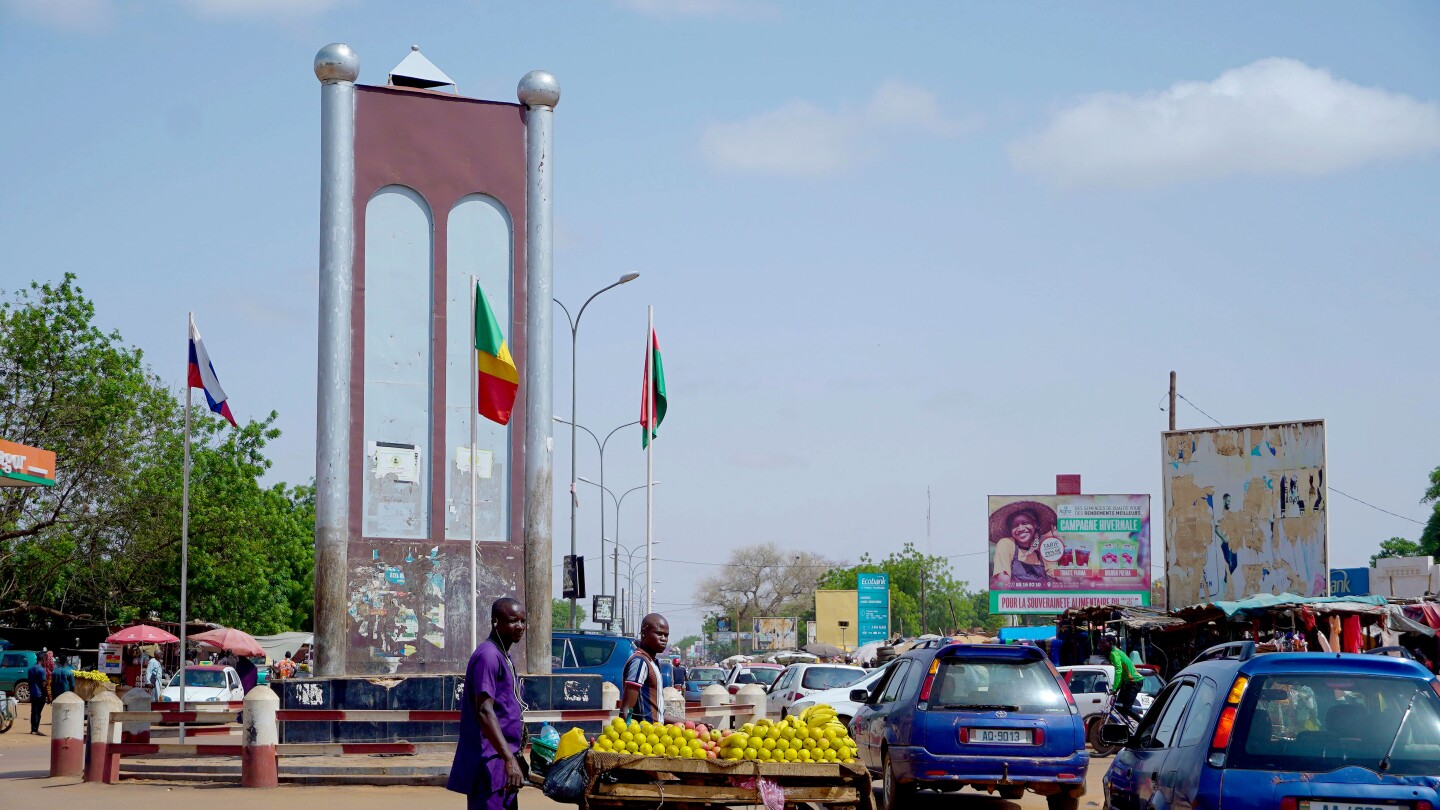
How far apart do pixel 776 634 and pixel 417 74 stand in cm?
9026

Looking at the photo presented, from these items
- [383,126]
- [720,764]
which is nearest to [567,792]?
[720,764]

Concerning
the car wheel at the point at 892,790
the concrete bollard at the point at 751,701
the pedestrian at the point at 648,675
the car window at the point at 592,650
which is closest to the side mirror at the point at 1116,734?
the pedestrian at the point at 648,675

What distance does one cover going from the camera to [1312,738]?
7.46 metres

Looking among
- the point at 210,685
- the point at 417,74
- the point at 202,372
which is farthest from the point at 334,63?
the point at 210,685

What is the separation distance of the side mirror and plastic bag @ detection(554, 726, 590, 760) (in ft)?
11.2

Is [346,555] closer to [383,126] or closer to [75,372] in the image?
[383,126]

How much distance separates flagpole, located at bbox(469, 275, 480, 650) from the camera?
62.6 feet

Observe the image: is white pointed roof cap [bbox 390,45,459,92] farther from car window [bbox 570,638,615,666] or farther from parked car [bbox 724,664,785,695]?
parked car [bbox 724,664,785,695]

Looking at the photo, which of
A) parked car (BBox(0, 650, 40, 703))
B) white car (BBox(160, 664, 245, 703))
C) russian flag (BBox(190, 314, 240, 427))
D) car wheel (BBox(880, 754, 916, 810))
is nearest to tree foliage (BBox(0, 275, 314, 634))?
parked car (BBox(0, 650, 40, 703))

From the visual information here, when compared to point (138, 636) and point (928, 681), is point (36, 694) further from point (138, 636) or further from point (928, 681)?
point (928, 681)

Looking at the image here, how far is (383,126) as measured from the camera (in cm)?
2062

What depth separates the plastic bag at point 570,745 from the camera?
1018cm

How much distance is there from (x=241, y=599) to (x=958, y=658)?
43.5 meters

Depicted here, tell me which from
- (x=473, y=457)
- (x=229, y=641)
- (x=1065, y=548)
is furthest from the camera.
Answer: (x=1065, y=548)
